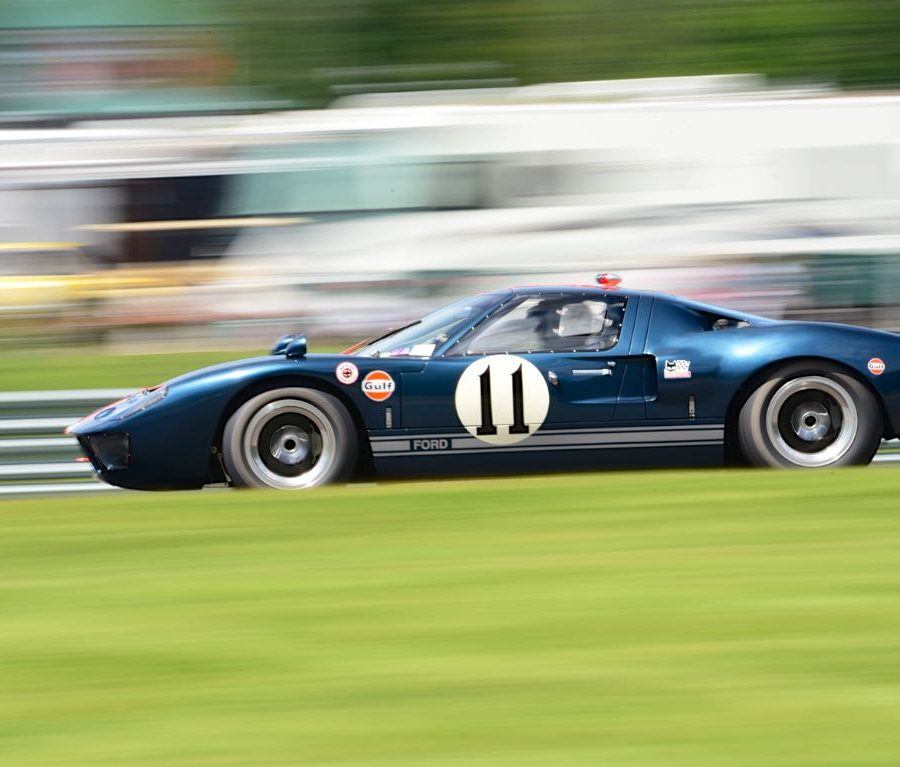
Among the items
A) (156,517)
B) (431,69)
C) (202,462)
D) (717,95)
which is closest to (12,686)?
(156,517)

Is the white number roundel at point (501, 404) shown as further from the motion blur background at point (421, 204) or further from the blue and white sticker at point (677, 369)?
the motion blur background at point (421, 204)

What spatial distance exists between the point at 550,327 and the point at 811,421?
1384 millimetres

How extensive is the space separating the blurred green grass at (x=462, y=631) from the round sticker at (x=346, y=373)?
0.80m

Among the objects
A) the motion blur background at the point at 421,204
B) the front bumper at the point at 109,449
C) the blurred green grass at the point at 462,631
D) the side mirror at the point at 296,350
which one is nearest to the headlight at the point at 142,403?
the front bumper at the point at 109,449

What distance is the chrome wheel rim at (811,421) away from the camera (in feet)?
24.1

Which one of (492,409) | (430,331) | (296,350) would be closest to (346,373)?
(296,350)

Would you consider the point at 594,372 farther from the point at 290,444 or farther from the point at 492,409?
the point at 290,444

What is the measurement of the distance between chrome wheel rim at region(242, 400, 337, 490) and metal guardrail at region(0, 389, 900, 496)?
1.44m

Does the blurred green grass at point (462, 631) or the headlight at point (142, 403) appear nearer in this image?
the blurred green grass at point (462, 631)

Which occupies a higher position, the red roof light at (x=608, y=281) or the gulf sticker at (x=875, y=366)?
the red roof light at (x=608, y=281)

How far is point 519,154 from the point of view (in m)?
13.9

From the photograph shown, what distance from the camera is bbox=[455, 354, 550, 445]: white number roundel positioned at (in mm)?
7172

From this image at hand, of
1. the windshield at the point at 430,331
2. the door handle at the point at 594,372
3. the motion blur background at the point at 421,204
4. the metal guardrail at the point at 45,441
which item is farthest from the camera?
the motion blur background at the point at 421,204

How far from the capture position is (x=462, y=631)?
13.8 feet
